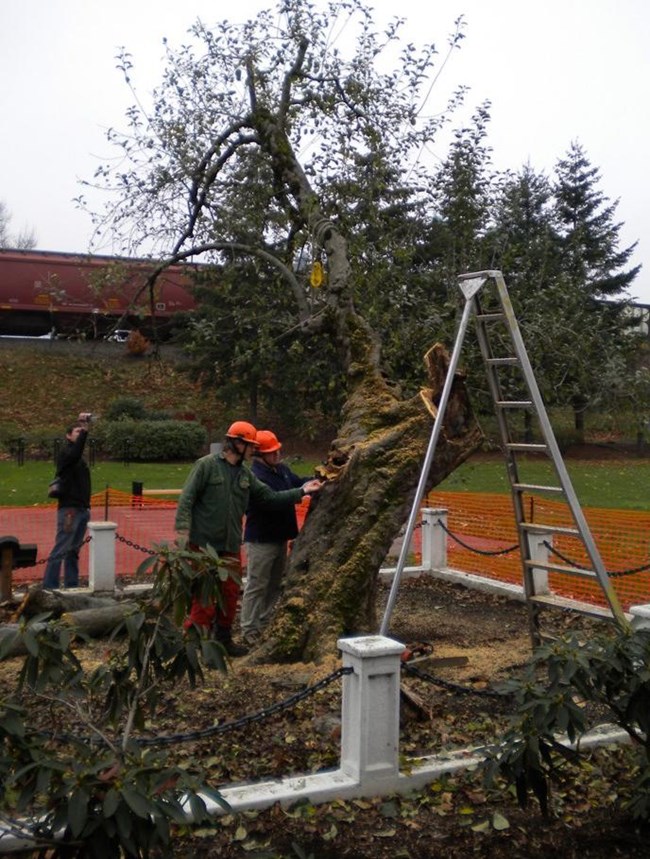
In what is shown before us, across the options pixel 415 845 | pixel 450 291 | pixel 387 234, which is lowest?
pixel 415 845

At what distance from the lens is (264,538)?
7625 mm

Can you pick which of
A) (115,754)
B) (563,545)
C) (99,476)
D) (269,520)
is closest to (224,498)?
(269,520)

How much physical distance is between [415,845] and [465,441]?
357 cm

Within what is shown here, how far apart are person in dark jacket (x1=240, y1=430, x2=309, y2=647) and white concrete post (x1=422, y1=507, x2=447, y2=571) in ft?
11.5

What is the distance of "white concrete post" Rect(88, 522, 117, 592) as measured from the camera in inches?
381

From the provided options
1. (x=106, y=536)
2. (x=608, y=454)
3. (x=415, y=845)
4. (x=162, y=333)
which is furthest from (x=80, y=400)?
(x=415, y=845)

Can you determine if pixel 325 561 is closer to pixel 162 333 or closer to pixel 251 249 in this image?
pixel 251 249

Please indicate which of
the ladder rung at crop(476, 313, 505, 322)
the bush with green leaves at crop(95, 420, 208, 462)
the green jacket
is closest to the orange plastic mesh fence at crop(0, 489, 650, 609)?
the green jacket

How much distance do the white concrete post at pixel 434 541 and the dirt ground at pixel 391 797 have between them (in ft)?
12.3

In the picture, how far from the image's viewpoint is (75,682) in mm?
3287

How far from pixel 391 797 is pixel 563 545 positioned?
24.0 ft

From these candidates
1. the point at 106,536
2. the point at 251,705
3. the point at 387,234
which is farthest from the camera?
the point at 387,234

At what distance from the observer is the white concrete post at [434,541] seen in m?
10.9

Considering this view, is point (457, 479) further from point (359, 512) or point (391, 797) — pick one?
point (391, 797)
